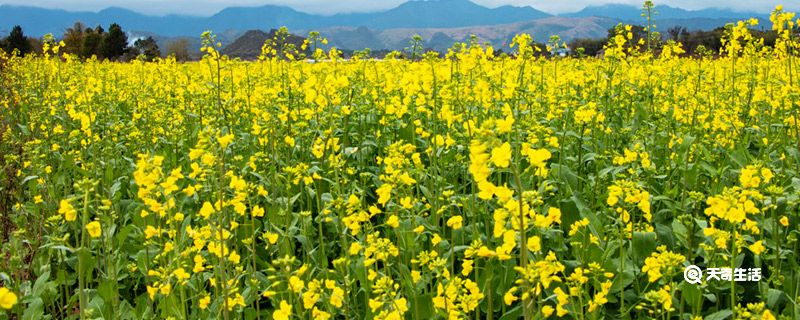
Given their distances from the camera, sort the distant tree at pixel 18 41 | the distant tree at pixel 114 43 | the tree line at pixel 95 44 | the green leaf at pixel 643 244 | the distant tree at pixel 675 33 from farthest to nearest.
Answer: the distant tree at pixel 114 43 → the distant tree at pixel 18 41 → the tree line at pixel 95 44 → the distant tree at pixel 675 33 → the green leaf at pixel 643 244

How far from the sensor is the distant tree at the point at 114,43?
127 feet

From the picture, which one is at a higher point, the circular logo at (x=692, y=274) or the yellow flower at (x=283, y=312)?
the yellow flower at (x=283, y=312)

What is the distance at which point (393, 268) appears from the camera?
3.42m

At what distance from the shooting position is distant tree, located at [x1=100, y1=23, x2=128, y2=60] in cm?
3876

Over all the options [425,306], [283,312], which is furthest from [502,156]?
[425,306]

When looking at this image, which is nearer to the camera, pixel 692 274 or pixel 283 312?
pixel 283 312

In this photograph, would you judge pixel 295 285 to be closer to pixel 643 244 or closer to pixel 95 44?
pixel 643 244

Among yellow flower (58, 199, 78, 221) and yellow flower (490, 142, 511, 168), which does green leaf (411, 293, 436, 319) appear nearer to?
yellow flower (490, 142, 511, 168)

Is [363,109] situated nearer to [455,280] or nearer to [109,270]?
[109,270]

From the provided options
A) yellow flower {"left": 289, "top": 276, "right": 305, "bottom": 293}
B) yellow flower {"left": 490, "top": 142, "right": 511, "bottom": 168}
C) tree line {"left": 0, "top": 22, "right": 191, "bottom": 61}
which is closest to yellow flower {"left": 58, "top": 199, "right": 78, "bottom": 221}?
yellow flower {"left": 289, "top": 276, "right": 305, "bottom": 293}

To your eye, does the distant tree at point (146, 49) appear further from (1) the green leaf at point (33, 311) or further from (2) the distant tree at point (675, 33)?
(2) the distant tree at point (675, 33)

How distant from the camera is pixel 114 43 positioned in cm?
4100

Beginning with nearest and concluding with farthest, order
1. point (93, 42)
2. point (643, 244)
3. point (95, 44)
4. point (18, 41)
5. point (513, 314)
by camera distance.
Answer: point (513, 314)
point (643, 244)
point (18, 41)
point (93, 42)
point (95, 44)

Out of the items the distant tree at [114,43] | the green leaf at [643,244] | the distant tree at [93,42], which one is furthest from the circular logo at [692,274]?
the distant tree at [114,43]
